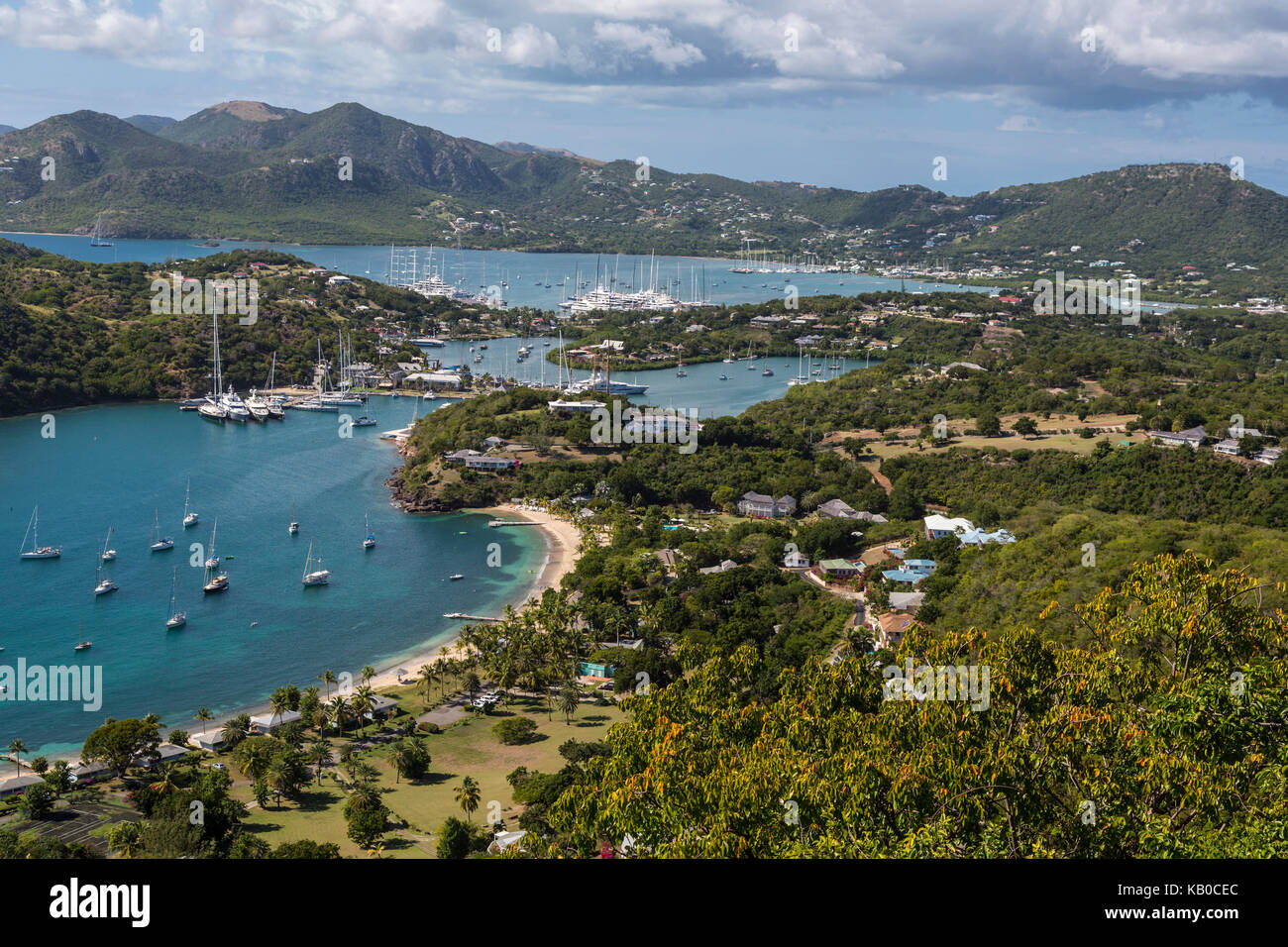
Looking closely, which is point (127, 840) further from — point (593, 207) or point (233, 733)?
point (593, 207)

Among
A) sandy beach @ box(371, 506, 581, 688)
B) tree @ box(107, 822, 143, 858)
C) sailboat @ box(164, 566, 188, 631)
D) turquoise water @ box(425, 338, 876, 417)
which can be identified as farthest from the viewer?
turquoise water @ box(425, 338, 876, 417)

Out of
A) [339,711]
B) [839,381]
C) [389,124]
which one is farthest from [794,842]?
[389,124]

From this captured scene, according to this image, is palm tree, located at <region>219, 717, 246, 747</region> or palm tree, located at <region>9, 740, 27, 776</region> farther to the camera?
palm tree, located at <region>219, 717, 246, 747</region>

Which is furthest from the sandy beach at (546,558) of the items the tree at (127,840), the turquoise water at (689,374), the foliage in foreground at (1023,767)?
the turquoise water at (689,374)

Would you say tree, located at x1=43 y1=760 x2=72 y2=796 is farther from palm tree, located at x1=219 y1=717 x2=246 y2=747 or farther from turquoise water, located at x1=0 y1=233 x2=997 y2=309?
turquoise water, located at x1=0 y1=233 x2=997 y2=309

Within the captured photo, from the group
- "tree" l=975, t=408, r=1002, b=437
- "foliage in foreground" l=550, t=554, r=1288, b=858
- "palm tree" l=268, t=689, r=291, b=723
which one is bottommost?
"palm tree" l=268, t=689, r=291, b=723

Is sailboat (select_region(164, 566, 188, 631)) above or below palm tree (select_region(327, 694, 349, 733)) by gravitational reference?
above

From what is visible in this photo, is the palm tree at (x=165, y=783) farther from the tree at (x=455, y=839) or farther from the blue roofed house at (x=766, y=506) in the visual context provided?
the blue roofed house at (x=766, y=506)

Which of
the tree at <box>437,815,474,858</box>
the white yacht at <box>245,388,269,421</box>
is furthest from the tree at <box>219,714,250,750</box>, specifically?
the white yacht at <box>245,388,269,421</box>
